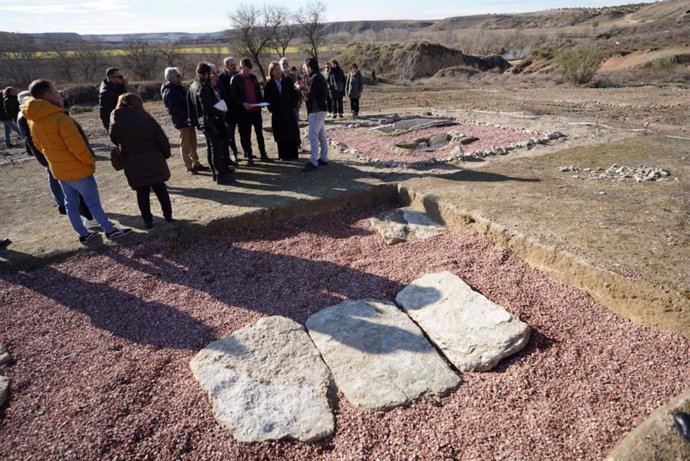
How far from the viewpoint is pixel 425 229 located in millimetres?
5230

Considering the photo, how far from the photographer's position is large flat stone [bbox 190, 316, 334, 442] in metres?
2.70

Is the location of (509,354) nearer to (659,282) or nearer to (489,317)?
(489,317)

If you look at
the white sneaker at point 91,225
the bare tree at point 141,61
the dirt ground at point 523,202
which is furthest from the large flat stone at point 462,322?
the bare tree at point 141,61

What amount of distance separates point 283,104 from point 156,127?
2961 mm

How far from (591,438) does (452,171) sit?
501 centimetres

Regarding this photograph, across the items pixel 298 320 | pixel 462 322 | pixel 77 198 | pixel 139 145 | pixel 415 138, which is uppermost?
pixel 139 145

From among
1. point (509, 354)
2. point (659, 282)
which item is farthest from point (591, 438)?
point (659, 282)

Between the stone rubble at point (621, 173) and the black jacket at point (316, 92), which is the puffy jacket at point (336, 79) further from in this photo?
the stone rubble at point (621, 173)

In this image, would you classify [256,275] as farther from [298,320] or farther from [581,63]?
[581,63]

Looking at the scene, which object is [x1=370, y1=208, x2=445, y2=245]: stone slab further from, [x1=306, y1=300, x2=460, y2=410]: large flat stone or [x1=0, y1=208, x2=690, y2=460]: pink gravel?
[x1=306, y1=300, x2=460, y2=410]: large flat stone

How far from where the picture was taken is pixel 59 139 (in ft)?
14.3

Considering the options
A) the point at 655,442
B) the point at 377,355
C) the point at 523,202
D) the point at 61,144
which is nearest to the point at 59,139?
the point at 61,144

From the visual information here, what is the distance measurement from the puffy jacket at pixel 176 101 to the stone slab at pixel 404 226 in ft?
11.7

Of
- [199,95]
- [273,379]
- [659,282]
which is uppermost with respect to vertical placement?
[199,95]
